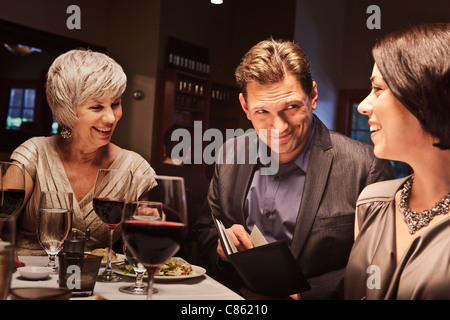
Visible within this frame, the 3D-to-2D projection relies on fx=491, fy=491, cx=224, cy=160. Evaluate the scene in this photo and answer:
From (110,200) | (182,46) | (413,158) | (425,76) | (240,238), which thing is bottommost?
(240,238)

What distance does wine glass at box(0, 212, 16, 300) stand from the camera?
0.70 metres

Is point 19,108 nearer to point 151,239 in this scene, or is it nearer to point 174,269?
point 174,269

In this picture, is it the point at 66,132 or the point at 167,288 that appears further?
the point at 66,132

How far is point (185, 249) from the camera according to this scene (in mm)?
2891

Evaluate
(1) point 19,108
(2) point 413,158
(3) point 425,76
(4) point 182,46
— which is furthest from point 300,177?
(4) point 182,46

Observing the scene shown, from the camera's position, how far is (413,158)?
4.21ft

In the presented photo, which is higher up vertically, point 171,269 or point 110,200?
point 110,200

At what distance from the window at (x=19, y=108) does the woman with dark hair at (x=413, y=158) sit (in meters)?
4.29

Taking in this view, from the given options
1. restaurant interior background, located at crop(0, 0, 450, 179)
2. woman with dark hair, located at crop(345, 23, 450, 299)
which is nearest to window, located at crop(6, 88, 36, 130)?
restaurant interior background, located at crop(0, 0, 450, 179)

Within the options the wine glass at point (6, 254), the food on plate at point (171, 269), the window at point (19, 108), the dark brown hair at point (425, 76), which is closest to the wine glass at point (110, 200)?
the food on plate at point (171, 269)

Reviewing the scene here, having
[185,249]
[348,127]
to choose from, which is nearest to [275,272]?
[185,249]

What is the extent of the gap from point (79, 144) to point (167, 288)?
39.3 inches

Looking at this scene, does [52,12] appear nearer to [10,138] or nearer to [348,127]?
[10,138]
